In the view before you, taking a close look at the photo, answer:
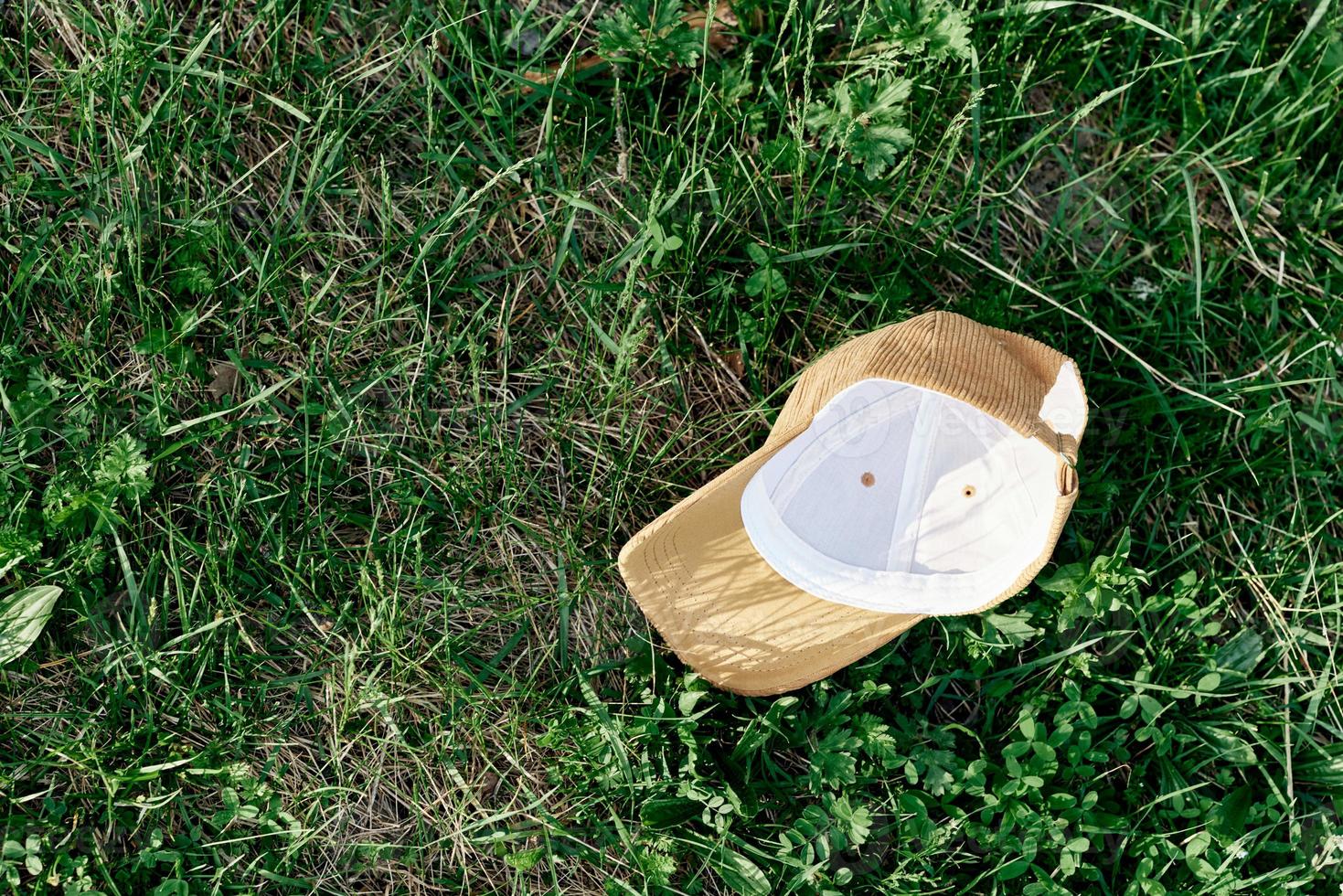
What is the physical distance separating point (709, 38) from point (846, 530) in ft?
3.41

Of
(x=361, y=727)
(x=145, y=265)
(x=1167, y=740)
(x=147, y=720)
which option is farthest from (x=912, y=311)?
(x=147, y=720)

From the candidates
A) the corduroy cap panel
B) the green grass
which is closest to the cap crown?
the corduroy cap panel

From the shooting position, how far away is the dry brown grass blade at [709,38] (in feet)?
7.59

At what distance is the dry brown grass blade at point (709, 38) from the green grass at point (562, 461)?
1.1 inches

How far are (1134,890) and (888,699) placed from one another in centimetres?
60

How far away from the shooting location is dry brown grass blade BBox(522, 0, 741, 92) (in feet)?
7.59

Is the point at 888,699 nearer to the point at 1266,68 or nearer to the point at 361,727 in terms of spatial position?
the point at 361,727

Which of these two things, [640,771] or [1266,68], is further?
[1266,68]

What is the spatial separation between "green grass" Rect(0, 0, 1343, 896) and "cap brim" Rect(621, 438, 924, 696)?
70 millimetres

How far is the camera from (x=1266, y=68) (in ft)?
7.74

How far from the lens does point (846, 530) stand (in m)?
2.28

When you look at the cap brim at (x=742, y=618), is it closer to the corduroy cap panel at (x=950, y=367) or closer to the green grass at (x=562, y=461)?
the green grass at (x=562, y=461)

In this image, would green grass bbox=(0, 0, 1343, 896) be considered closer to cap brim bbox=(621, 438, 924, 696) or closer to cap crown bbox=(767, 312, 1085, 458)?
cap brim bbox=(621, 438, 924, 696)

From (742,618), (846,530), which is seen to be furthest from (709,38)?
(742,618)
